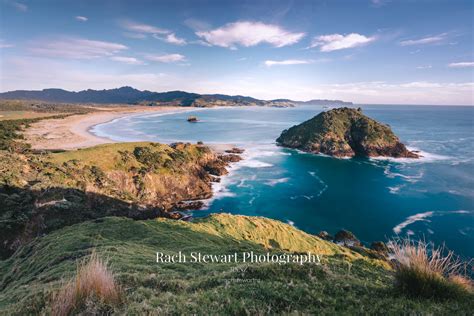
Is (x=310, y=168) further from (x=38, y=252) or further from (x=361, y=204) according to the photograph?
(x=38, y=252)

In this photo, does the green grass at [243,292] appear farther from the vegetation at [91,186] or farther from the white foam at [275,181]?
the white foam at [275,181]

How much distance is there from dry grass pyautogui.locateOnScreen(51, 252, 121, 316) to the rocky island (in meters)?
93.4

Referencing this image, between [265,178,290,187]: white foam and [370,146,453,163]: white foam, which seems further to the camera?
[370,146,453,163]: white foam

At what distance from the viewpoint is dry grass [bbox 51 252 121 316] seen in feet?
21.0

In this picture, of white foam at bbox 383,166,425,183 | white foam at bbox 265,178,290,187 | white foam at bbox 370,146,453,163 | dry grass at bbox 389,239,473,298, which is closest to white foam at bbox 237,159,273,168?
white foam at bbox 265,178,290,187

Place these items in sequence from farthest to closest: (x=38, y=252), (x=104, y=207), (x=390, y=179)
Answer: (x=390, y=179)
(x=104, y=207)
(x=38, y=252)

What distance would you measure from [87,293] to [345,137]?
104288 mm

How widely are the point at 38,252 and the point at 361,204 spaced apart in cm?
5181

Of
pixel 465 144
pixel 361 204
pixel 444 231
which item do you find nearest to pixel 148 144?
pixel 361 204

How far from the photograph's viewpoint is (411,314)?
6.15m

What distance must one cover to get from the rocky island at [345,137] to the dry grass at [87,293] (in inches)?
3678

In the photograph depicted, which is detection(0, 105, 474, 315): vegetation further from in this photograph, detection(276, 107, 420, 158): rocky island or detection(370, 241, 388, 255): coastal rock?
detection(276, 107, 420, 158): rocky island

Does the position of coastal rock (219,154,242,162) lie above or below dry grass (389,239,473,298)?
below

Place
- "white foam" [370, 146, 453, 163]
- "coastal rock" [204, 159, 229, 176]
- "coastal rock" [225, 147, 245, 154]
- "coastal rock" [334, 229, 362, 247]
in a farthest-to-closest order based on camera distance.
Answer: "coastal rock" [225, 147, 245, 154] → "white foam" [370, 146, 453, 163] → "coastal rock" [204, 159, 229, 176] → "coastal rock" [334, 229, 362, 247]
